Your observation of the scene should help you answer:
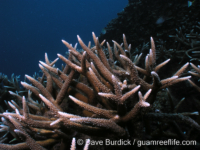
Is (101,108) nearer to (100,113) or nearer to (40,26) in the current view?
(100,113)

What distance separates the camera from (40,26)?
3915 inches

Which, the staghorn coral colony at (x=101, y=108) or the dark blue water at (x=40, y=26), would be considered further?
the dark blue water at (x=40, y=26)

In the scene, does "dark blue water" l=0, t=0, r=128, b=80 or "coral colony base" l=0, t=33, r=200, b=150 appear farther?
"dark blue water" l=0, t=0, r=128, b=80

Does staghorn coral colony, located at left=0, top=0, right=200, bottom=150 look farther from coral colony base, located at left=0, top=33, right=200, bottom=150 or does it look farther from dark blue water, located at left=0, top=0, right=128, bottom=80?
dark blue water, located at left=0, top=0, right=128, bottom=80

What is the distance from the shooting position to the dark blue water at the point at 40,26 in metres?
70.4

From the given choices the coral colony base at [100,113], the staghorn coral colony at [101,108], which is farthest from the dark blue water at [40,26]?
the coral colony base at [100,113]

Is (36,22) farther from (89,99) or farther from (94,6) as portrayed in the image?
(89,99)

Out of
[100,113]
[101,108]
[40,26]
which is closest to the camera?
[100,113]

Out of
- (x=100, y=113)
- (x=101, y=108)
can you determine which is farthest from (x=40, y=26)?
(x=100, y=113)

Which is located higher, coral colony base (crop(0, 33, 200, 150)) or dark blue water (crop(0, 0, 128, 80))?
dark blue water (crop(0, 0, 128, 80))

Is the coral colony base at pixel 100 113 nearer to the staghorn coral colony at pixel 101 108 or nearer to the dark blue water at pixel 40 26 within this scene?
the staghorn coral colony at pixel 101 108

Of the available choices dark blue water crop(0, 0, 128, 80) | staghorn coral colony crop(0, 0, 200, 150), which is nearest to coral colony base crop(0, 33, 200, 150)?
staghorn coral colony crop(0, 0, 200, 150)

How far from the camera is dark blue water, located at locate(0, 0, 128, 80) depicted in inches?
2772

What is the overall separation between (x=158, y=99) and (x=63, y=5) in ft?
458
